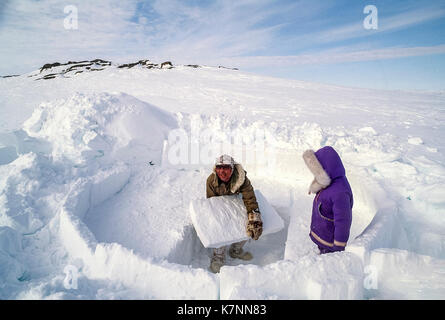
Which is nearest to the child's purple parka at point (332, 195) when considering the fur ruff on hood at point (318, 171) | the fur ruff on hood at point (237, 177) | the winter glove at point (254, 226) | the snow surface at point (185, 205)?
the fur ruff on hood at point (318, 171)

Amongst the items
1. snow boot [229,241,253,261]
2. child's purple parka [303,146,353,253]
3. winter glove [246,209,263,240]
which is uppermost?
child's purple parka [303,146,353,253]

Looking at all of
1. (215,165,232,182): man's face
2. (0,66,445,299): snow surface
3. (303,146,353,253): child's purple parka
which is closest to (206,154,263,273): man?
(215,165,232,182): man's face

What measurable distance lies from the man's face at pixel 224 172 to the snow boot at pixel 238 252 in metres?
0.88

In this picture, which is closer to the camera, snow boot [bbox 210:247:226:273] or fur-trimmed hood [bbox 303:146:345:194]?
fur-trimmed hood [bbox 303:146:345:194]

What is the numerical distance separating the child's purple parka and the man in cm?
76

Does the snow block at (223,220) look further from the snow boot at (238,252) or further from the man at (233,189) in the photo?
the snow boot at (238,252)

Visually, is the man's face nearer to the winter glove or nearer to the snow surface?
the winter glove

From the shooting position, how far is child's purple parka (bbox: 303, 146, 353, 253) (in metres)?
2.13

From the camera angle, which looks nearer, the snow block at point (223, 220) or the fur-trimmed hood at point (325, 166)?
the fur-trimmed hood at point (325, 166)

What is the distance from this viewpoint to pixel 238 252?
126 inches

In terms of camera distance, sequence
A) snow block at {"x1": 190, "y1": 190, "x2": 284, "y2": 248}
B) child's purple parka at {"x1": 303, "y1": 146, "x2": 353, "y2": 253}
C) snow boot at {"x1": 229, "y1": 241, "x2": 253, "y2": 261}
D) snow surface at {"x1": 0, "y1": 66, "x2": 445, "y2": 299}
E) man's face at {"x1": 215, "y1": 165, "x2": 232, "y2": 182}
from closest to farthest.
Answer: snow surface at {"x1": 0, "y1": 66, "x2": 445, "y2": 299}, child's purple parka at {"x1": 303, "y1": 146, "x2": 353, "y2": 253}, snow block at {"x1": 190, "y1": 190, "x2": 284, "y2": 248}, man's face at {"x1": 215, "y1": 165, "x2": 232, "y2": 182}, snow boot at {"x1": 229, "y1": 241, "x2": 253, "y2": 261}

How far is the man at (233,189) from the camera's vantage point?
9.25 ft

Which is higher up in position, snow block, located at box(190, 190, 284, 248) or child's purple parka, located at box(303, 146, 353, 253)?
child's purple parka, located at box(303, 146, 353, 253)
